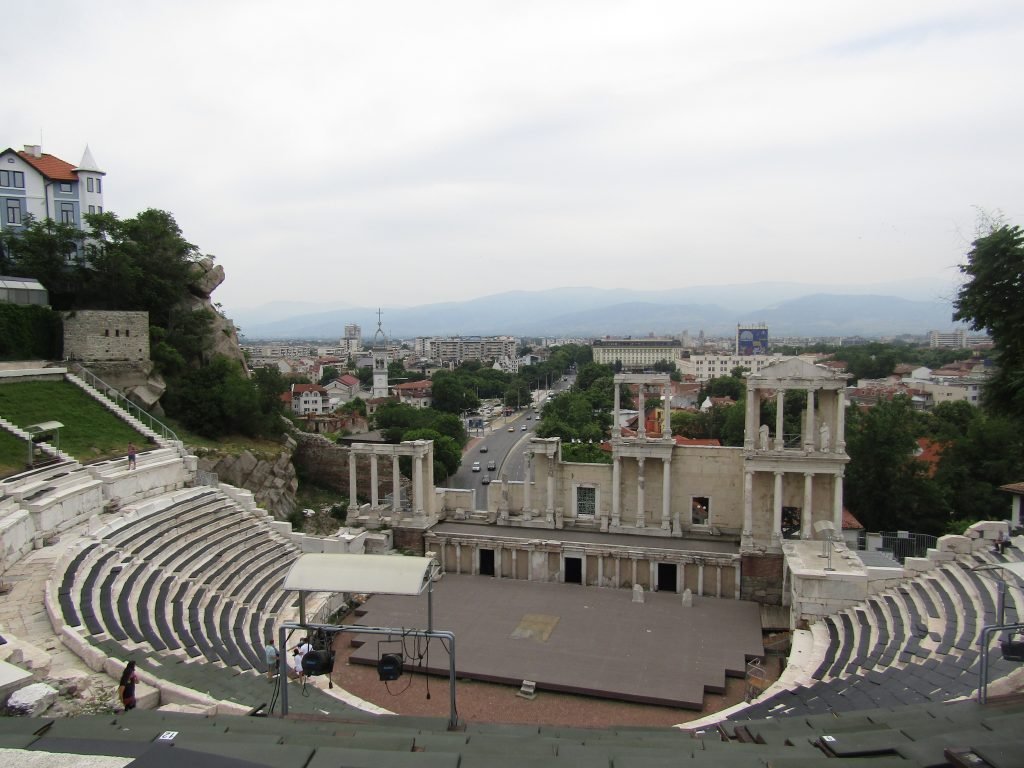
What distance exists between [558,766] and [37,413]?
26.1 m

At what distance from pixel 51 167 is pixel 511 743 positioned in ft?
147

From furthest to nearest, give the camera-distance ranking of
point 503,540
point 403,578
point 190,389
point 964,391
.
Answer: point 964,391 → point 190,389 → point 503,540 → point 403,578

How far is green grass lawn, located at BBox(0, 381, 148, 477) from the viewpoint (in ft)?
77.3

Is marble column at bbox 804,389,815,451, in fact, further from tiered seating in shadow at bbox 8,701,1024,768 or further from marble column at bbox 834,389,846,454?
tiered seating in shadow at bbox 8,701,1024,768

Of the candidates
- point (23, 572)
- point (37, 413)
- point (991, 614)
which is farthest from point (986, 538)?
point (37, 413)

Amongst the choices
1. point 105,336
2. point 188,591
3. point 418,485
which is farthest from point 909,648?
point 105,336

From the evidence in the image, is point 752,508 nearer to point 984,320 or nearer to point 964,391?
point 984,320

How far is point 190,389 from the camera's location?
34.1m

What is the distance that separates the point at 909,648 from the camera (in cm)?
1516

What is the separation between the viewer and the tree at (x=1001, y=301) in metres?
20.7

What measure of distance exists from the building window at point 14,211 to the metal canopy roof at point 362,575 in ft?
127

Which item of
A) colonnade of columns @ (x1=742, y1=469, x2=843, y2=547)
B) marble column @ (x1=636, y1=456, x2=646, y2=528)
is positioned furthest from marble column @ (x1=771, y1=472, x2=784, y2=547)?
marble column @ (x1=636, y1=456, x2=646, y2=528)

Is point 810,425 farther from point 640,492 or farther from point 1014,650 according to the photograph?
point 1014,650

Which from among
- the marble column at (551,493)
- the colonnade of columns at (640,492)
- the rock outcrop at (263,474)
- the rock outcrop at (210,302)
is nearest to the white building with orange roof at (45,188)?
the rock outcrop at (210,302)
